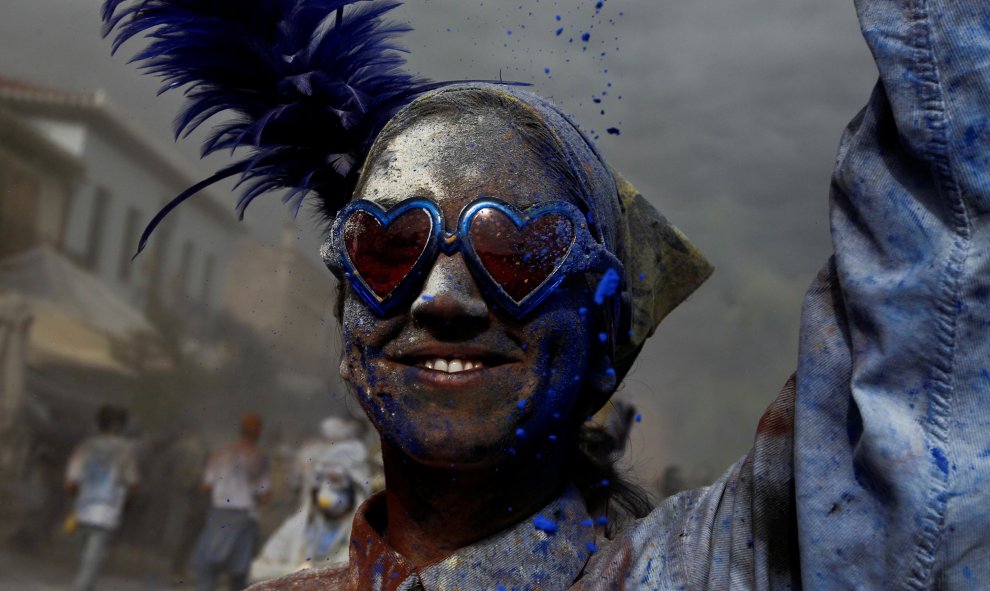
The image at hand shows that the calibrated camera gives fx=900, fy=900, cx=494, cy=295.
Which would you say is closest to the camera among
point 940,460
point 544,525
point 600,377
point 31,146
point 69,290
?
point 940,460

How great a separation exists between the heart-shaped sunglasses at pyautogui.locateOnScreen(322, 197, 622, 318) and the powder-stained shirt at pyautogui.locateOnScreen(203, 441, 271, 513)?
558cm

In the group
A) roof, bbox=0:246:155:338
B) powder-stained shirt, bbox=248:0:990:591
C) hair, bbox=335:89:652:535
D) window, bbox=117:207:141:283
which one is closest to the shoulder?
hair, bbox=335:89:652:535

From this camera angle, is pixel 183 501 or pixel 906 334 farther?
pixel 183 501

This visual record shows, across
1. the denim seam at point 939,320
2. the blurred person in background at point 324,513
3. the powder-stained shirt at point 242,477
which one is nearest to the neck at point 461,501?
the denim seam at point 939,320

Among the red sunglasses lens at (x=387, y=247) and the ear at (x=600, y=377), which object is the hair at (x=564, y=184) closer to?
the ear at (x=600, y=377)

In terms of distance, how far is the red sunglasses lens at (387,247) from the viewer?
179cm

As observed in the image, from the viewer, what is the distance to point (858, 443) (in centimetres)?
131

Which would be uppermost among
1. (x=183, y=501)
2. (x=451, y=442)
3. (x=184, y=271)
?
(x=451, y=442)

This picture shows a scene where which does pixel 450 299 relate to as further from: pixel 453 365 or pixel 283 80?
pixel 283 80

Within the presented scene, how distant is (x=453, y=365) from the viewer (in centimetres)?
176

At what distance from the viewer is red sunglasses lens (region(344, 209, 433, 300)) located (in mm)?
1788

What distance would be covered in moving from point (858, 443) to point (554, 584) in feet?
2.37

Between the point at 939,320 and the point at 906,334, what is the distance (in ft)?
0.15

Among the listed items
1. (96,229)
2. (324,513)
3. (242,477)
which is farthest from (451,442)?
(96,229)
